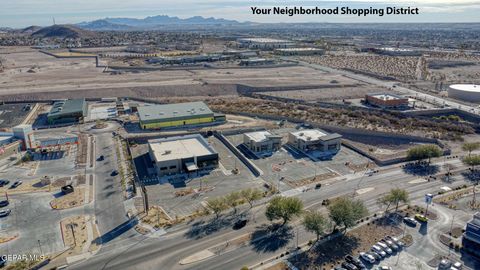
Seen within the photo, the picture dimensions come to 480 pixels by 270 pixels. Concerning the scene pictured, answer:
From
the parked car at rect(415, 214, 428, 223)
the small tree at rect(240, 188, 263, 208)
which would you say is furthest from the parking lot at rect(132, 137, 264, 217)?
the parked car at rect(415, 214, 428, 223)

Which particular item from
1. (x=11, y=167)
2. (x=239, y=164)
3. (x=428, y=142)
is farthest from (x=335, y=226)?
(x=11, y=167)

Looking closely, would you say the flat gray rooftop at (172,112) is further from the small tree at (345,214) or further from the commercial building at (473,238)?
the commercial building at (473,238)

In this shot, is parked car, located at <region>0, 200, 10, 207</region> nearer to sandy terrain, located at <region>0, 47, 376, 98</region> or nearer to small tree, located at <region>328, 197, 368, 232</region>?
small tree, located at <region>328, 197, 368, 232</region>

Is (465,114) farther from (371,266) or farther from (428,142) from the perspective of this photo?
(371,266)

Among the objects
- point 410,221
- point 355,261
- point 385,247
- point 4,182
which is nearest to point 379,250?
point 385,247

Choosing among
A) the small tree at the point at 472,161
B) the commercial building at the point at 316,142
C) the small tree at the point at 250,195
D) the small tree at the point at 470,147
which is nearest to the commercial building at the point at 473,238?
the small tree at the point at 472,161

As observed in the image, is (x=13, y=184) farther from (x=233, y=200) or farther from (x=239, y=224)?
(x=239, y=224)
